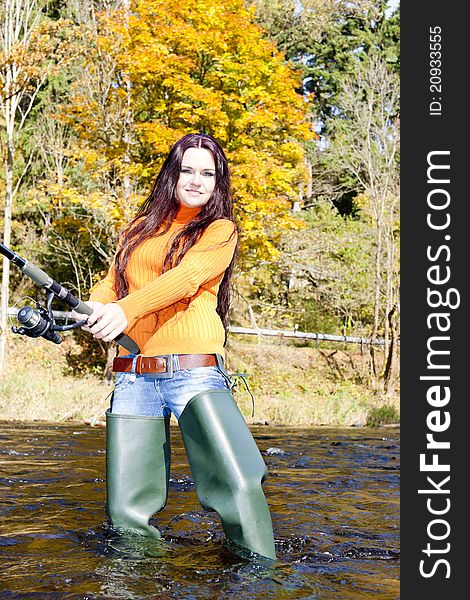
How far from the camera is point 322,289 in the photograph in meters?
23.4

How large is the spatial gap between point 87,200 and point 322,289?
877 centimetres

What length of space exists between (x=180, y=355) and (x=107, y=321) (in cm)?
41

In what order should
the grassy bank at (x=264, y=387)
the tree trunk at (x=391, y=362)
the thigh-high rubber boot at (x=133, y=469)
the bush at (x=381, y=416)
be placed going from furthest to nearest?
1. the tree trunk at (x=391, y=362)
2. the bush at (x=381, y=416)
3. the grassy bank at (x=264, y=387)
4. the thigh-high rubber boot at (x=133, y=469)

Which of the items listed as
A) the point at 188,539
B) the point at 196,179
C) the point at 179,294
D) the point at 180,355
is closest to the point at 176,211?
the point at 196,179

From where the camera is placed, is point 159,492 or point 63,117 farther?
point 63,117

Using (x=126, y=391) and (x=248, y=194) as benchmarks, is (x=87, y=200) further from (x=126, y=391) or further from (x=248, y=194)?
(x=126, y=391)

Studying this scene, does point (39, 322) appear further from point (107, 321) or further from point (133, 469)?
point (133, 469)

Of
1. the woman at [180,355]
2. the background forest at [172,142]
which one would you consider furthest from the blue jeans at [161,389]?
the background forest at [172,142]

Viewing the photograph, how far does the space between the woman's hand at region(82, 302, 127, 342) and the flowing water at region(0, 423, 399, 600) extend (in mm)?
984

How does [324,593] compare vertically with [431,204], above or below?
below

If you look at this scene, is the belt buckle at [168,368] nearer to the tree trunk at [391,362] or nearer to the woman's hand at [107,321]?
the woman's hand at [107,321]

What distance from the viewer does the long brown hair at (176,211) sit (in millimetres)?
3912

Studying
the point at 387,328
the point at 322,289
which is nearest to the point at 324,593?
the point at 387,328

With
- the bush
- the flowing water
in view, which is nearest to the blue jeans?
the flowing water
